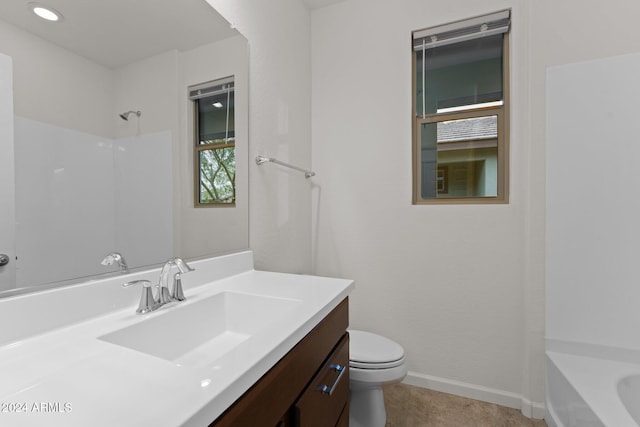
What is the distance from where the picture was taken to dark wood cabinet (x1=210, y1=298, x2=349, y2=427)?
0.53 m

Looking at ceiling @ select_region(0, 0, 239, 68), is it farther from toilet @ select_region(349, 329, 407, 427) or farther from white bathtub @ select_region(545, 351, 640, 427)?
white bathtub @ select_region(545, 351, 640, 427)

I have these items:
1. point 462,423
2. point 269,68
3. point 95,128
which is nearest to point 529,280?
point 462,423

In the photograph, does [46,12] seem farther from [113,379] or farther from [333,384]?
[333,384]

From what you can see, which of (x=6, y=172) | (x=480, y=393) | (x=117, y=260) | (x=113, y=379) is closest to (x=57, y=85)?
(x=6, y=172)

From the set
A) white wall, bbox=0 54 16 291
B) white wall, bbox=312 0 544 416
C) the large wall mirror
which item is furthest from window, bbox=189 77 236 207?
white wall, bbox=312 0 544 416

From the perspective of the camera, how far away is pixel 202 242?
1167 mm

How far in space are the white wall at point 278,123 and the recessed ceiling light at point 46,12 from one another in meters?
0.61

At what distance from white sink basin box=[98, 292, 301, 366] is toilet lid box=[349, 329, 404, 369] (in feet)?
2.24

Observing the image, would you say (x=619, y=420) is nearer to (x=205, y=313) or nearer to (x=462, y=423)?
(x=462, y=423)

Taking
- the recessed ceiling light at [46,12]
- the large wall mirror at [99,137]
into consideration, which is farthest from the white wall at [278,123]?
the recessed ceiling light at [46,12]

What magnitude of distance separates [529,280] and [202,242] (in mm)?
1683

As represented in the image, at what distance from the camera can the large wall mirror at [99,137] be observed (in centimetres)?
67

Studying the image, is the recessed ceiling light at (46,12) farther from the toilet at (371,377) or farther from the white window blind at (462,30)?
the white window blind at (462,30)

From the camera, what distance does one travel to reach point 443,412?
162 cm
